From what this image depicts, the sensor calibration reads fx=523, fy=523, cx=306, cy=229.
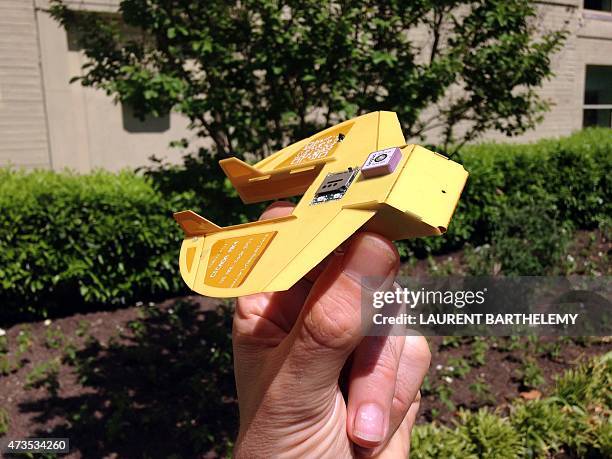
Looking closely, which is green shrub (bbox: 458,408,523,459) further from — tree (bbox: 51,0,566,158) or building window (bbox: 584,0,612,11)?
building window (bbox: 584,0,612,11)

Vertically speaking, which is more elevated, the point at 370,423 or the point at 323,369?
the point at 323,369

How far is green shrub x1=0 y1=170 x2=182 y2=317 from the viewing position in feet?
16.6

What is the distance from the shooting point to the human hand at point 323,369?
1.20 meters

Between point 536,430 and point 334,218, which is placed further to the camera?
point 536,430

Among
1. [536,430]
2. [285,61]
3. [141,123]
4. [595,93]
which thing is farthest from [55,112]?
[595,93]

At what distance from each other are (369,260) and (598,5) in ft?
49.0

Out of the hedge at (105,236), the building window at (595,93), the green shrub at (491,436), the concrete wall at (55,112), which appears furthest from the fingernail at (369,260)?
→ the building window at (595,93)

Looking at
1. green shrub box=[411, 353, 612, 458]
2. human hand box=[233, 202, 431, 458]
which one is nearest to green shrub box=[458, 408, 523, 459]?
green shrub box=[411, 353, 612, 458]

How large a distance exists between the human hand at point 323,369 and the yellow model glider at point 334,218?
0.12 meters

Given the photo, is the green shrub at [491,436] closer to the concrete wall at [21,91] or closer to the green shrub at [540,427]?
the green shrub at [540,427]

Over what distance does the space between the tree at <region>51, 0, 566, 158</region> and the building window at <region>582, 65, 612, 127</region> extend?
32.4ft

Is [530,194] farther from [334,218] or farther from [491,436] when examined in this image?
[334,218]

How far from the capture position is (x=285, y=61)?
3854 millimetres

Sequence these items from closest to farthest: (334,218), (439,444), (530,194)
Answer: (334,218) < (439,444) < (530,194)
